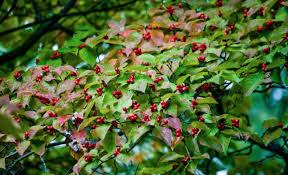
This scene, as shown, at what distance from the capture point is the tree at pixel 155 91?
2.24m

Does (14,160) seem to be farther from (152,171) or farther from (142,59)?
(142,59)

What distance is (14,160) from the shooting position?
2.56m

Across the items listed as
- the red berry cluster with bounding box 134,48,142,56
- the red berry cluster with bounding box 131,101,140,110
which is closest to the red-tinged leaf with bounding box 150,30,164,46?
the red berry cluster with bounding box 134,48,142,56

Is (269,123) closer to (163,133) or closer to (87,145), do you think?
(163,133)

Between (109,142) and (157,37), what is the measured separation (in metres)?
1.15

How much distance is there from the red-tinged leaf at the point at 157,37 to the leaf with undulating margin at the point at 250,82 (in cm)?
87

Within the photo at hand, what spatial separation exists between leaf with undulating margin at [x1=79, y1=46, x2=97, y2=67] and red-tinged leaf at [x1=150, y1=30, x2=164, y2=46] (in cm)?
59

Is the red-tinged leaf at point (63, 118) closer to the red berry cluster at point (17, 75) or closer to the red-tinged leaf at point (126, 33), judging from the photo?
the red berry cluster at point (17, 75)

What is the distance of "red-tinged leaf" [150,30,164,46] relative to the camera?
2.84 m

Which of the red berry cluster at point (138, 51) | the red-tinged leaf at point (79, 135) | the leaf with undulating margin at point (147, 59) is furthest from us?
the red berry cluster at point (138, 51)

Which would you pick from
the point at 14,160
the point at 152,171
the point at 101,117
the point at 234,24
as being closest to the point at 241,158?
the point at 234,24

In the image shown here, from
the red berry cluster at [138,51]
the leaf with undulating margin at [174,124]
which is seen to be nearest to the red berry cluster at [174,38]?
the red berry cluster at [138,51]

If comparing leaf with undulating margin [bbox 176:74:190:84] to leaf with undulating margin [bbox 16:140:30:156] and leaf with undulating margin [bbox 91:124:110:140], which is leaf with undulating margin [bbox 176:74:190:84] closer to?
leaf with undulating margin [bbox 91:124:110:140]

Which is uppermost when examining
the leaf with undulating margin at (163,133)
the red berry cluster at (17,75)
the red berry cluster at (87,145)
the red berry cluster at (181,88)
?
the red berry cluster at (17,75)
